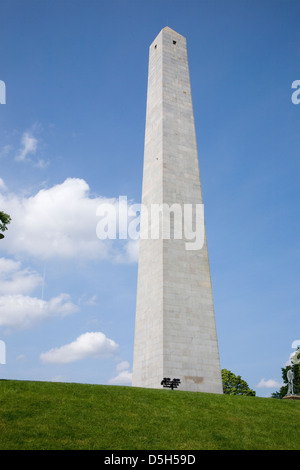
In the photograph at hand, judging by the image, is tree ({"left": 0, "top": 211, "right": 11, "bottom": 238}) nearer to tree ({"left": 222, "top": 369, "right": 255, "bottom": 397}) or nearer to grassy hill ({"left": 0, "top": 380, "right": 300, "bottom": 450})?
grassy hill ({"left": 0, "top": 380, "right": 300, "bottom": 450})

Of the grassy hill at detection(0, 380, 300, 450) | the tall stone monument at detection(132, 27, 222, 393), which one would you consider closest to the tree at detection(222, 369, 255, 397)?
the tall stone monument at detection(132, 27, 222, 393)

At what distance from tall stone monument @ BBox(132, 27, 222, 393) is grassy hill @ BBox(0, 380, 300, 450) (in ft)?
18.9

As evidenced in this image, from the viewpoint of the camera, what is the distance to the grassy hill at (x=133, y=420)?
15281mm

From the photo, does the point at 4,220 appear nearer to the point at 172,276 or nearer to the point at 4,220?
the point at 4,220

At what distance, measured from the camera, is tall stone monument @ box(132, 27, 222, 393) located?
28641 mm

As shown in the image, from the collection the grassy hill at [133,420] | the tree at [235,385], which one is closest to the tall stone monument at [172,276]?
the grassy hill at [133,420]

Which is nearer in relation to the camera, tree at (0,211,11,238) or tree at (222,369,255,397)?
tree at (0,211,11,238)

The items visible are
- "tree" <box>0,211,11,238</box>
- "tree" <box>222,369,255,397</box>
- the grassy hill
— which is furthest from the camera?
"tree" <box>222,369,255,397</box>

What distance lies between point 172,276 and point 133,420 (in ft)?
46.4

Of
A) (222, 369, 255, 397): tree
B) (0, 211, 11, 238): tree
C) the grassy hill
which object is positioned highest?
(0, 211, 11, 238): tree

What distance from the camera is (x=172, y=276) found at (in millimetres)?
30641

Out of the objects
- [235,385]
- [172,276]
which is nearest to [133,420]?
[172,276]

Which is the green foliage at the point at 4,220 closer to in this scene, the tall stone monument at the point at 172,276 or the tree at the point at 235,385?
the tall stone monument at the point at 172,276
